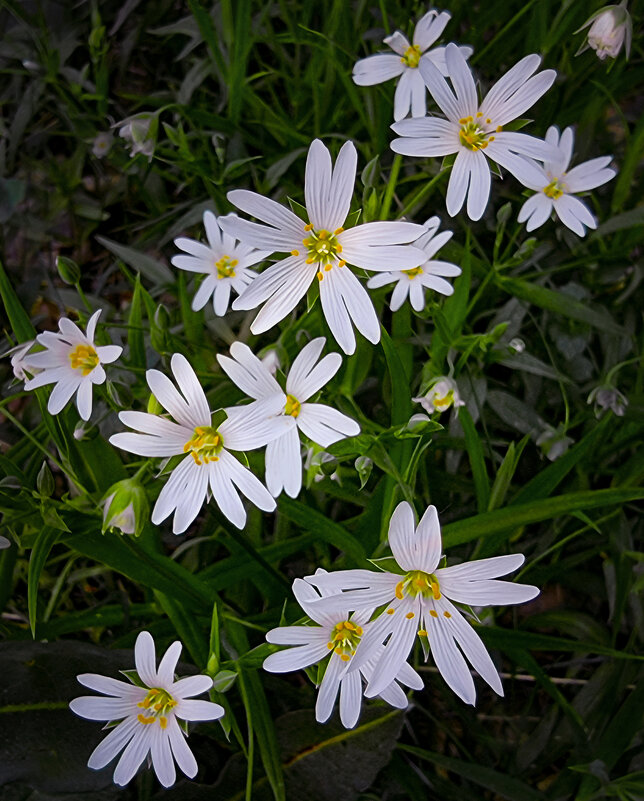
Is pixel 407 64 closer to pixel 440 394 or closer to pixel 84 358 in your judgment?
pixel 440 394

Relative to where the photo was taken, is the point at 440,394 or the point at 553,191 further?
the point at 553,191

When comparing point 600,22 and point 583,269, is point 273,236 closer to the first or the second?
point 600,22

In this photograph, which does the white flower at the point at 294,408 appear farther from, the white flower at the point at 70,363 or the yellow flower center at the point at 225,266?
the yellow flower center at the point at 225,266

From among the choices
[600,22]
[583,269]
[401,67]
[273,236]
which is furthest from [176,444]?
[583,269]

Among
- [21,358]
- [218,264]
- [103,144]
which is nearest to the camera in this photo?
[21,358]

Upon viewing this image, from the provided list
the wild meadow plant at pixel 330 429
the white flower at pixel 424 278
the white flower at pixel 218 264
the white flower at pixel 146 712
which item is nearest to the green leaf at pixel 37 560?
the wild meadow plant at pixel 330 429

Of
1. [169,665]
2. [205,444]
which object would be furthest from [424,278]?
[169,665]
